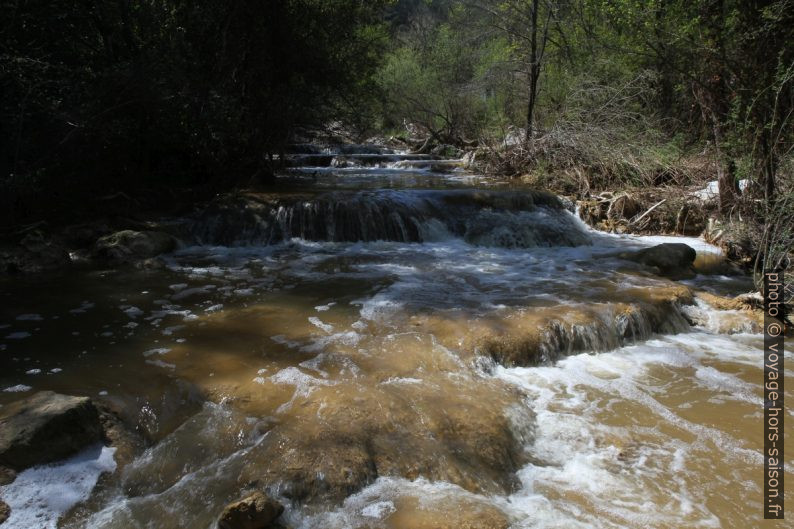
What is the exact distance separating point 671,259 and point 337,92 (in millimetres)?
8197

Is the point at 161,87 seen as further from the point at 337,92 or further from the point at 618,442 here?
the point at 618,442

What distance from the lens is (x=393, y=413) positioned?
12.0 ft

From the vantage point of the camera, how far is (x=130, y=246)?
762 centimetres

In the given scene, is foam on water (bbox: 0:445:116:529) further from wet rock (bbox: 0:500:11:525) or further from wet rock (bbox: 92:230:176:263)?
wet rock (bbox: 92:230:176:263)

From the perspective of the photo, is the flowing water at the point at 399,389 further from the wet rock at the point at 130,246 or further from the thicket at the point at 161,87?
the thicket at the point at 161,87

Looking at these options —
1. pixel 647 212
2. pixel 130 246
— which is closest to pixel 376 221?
pixel 130 246

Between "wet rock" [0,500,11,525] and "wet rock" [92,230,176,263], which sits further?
"wet rock" [92,230,176,263]

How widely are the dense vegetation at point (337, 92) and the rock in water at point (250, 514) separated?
19.5 ft

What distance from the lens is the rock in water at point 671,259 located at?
7418 mm

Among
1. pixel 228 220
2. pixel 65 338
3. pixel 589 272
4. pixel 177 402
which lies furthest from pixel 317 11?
pixel 177 402

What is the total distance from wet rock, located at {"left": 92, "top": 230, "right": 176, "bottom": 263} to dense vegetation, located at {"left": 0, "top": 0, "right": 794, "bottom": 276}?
1.16 meters

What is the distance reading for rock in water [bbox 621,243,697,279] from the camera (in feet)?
24.3

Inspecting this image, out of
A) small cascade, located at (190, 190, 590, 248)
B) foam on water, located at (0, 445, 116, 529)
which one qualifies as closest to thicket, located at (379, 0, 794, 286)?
small cascade, located at (190, 190, 590, 248)

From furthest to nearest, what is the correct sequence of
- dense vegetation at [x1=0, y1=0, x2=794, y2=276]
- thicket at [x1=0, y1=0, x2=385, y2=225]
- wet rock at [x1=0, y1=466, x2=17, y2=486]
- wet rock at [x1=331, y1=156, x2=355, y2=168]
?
wet rock at [x1=331, y1=156, x2=355, y2=168], thicket at [x1=0, y1=0, x2=385, y2=225], dense vegetation at [x1=0, y1=0, x2=794, y2=276], wet rock at [x1=0, y1=466, x2=17, y2=486]
